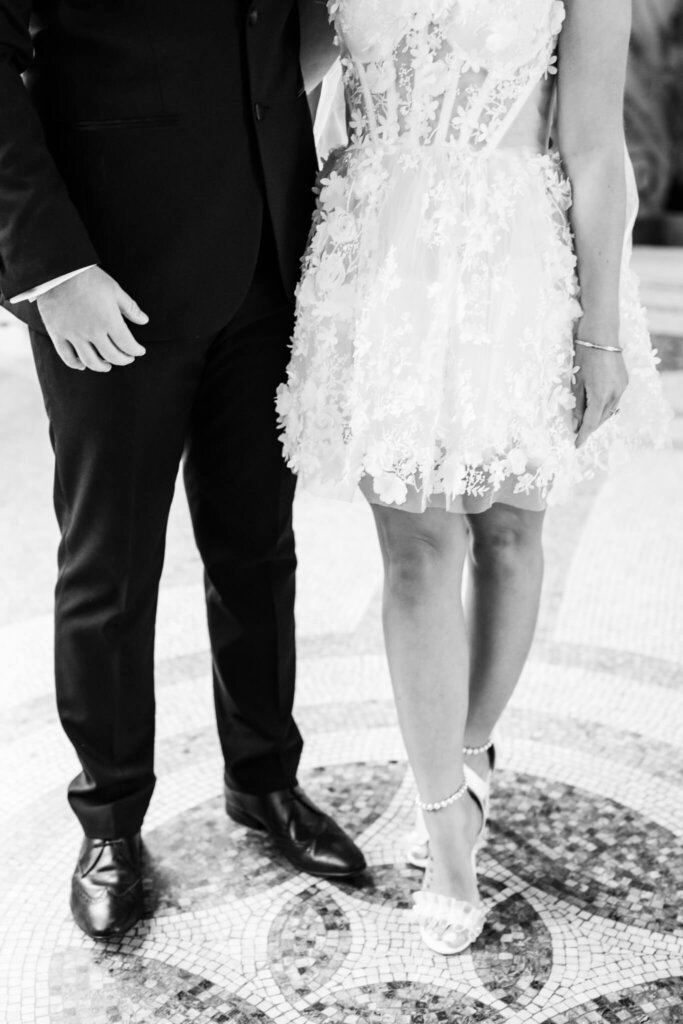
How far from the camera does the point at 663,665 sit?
2.47m

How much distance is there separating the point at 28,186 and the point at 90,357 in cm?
22

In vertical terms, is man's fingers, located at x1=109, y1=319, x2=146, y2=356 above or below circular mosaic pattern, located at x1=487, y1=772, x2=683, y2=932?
above

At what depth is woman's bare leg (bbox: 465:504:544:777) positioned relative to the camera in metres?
1.68

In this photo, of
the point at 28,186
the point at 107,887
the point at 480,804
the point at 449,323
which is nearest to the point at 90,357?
the point at 28,186

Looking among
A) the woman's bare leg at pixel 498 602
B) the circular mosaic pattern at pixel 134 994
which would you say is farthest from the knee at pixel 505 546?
the circular mosaic pattern at pixel 134 994

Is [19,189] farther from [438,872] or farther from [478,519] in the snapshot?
[438,872]

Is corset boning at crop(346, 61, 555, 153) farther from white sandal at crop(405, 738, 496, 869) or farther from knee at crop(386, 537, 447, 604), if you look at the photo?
white sandal at crop(405, 738, 496, 869)

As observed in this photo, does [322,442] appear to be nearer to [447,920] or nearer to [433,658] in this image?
[433,658]

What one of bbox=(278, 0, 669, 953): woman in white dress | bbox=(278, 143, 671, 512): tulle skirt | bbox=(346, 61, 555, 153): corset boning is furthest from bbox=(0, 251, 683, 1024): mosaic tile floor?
bbox=(346, 61, 555, 153): corset boning

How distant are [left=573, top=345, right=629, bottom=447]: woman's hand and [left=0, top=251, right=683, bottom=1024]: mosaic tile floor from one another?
2.46 feet

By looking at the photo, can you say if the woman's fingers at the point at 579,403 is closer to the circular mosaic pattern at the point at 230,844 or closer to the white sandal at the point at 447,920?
the white sandal at the point at 447,920

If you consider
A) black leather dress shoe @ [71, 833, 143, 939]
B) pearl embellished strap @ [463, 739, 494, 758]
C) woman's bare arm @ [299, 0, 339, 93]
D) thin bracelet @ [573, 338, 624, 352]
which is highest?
woman's bare arm @ [299, 0, 339, 93]

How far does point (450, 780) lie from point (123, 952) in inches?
21.3

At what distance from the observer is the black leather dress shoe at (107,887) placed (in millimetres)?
1687
